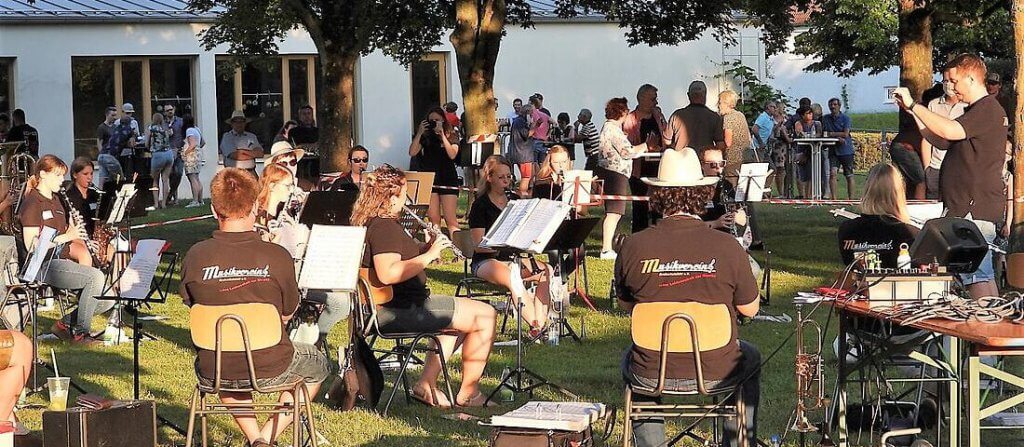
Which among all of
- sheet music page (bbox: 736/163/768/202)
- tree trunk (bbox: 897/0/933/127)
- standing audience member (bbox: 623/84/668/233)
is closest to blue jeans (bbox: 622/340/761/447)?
sheet music page (bbox: 736/163/768/202)

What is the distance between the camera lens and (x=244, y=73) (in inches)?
1184

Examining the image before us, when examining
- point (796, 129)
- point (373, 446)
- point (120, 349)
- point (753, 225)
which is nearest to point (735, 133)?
point (753, 225)

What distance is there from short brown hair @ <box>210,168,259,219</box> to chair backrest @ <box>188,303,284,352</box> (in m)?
0.43

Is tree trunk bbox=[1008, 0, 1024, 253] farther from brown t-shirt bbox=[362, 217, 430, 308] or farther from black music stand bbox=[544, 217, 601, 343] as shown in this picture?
brown t-shirt bbox=[362, 217, 430, 308]

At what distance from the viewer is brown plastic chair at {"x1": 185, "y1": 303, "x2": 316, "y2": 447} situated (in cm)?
634

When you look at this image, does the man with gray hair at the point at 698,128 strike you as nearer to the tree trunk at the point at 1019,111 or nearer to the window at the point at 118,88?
the tree trunk at the point at 1019,111

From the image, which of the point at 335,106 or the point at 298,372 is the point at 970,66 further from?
the point at 335,106

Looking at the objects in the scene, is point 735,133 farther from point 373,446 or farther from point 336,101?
point 373,446

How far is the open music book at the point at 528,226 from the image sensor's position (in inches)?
344

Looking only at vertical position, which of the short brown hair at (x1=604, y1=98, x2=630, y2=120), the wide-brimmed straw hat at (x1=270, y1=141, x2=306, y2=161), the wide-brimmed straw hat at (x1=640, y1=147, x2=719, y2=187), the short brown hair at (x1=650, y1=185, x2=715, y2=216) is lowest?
the short brown hair at (x1=650, y1=185, x2=715, y2=216)

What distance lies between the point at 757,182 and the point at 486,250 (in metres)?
3.51

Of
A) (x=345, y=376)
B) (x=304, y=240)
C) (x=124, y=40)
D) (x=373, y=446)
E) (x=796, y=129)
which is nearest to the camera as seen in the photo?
(x=373, y=446)

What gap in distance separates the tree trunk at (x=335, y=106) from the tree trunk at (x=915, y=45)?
7057mm

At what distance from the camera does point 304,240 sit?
8.69 meters
